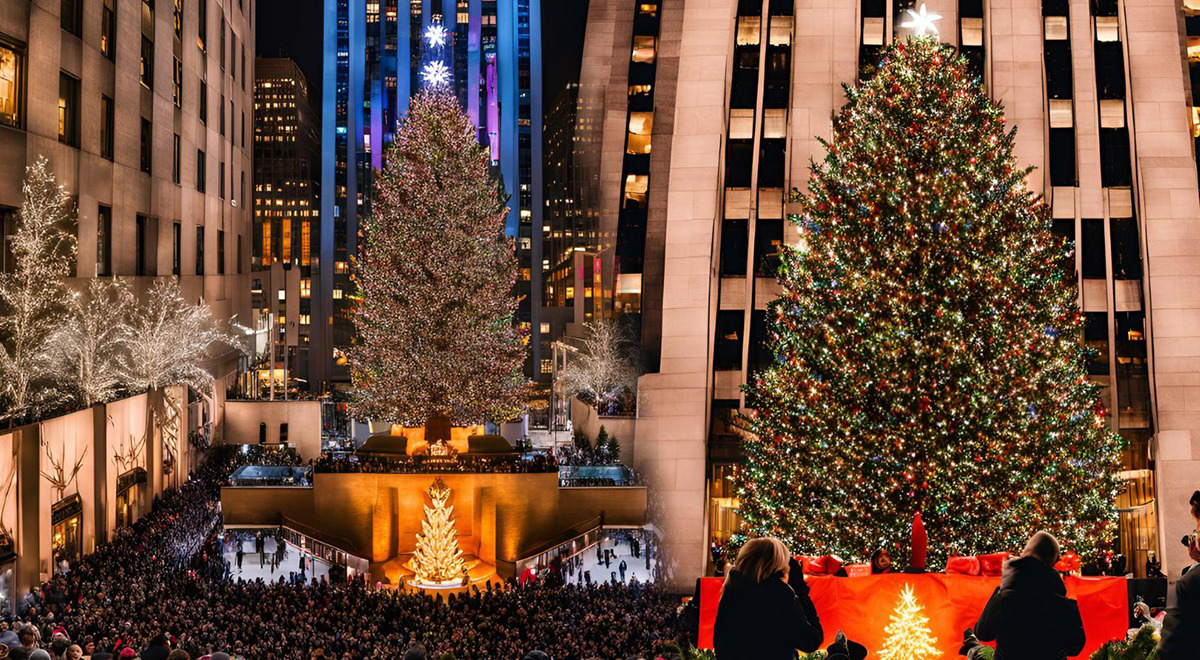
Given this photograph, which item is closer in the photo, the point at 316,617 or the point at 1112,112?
the point at 316,617

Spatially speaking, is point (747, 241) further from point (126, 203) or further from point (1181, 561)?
point (126, 203)

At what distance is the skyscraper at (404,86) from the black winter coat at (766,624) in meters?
94.0

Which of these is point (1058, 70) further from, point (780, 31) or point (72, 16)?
point (72, 16)

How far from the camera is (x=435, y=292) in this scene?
40594mm

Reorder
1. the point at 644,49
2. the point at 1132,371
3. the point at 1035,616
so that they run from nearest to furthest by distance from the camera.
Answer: the point at 1035,616 → the point at 1132,371 → the point at 644,49

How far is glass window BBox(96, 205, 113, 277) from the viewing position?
33.3m

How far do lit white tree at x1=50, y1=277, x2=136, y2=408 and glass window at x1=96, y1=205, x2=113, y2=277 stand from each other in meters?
0.64

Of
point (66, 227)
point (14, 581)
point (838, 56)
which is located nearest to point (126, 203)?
point (66, 227)

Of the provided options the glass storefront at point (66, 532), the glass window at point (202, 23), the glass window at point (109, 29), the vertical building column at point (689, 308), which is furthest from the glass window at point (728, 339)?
the glass window at point (202, 23)

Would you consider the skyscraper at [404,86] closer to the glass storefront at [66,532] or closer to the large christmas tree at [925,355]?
the glass storefront at [66,532]

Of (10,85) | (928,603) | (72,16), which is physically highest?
(72,16)

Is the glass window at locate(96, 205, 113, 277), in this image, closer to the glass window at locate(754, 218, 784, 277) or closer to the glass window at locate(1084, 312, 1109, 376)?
the glass window at locate(754, 218, 784, 277)

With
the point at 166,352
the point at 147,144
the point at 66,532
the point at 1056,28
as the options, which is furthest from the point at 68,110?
the point at 1056,28

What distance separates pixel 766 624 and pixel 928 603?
5.19 meters
